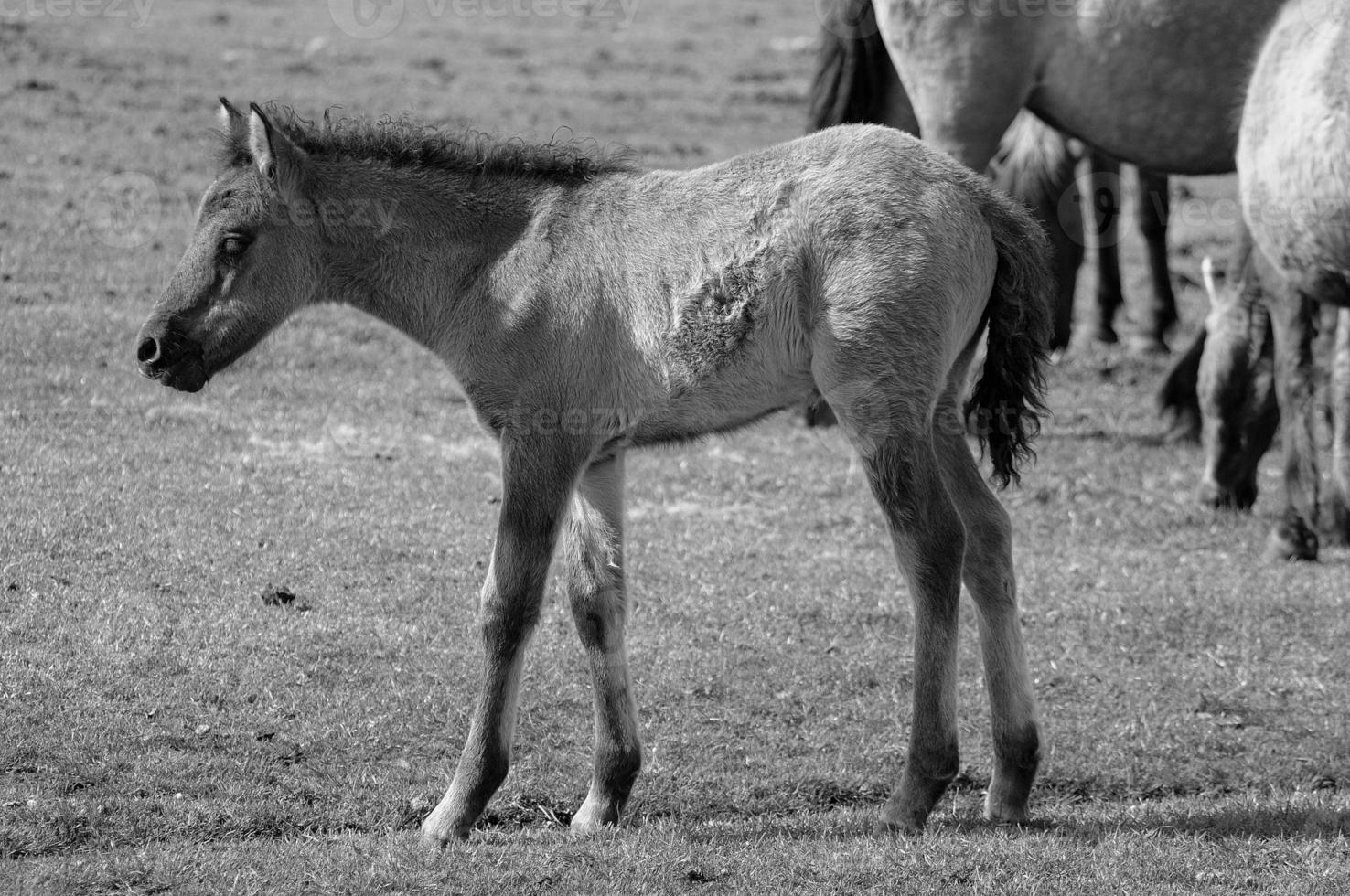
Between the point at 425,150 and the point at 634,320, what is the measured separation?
1178mm

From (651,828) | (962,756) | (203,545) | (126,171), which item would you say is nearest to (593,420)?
(651,828)

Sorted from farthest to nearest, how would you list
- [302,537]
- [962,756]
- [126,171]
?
[126,171] < [302,537] < [962,756]

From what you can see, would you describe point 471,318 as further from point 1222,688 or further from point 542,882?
point 1222,688

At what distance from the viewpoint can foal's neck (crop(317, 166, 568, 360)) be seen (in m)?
6.53

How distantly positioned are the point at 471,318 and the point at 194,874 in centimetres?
230

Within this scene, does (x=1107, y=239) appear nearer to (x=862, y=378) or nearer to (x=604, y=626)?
(x=862, y=378)

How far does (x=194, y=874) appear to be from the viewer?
582cm

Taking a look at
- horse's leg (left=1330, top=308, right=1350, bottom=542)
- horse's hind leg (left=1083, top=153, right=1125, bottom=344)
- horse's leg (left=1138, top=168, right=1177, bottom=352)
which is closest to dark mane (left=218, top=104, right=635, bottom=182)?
horse's leg (left=1330, top=308, right=1350, bottom=542)

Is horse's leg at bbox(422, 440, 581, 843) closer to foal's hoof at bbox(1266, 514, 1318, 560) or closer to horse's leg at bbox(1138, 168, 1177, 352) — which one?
foal's hoof at bbox(1266, 514, 1318, 560)

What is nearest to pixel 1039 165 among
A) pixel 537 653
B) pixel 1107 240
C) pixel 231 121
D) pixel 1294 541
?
pixel 1107 240

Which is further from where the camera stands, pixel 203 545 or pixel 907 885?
pixel 203 545

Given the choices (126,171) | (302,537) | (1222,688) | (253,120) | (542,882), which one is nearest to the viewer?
(542,882)

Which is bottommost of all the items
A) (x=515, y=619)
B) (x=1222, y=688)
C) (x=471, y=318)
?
(x=1222, y=688)

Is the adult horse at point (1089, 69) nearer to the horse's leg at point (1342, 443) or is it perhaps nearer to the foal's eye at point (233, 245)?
the horse's leg at point (1342, 443)
